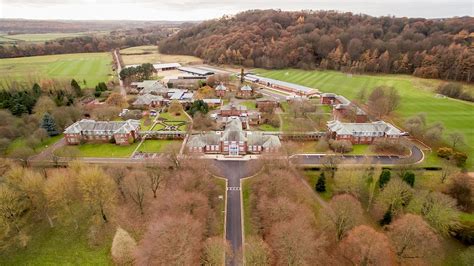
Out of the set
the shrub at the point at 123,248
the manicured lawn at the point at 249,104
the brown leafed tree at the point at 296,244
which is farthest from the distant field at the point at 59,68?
the brown leafed tree at the point at 296,244

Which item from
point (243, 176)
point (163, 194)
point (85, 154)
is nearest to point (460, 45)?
point (243, 176)

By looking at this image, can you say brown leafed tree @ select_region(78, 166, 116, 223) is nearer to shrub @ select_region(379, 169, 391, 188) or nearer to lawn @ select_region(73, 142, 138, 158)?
lawn @ select_region(73, 142, 138, 158)

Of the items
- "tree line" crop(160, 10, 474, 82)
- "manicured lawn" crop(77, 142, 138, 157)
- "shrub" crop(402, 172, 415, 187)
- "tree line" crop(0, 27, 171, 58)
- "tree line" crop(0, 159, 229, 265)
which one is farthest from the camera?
"tree line" crop(0, 27, 171, 58)

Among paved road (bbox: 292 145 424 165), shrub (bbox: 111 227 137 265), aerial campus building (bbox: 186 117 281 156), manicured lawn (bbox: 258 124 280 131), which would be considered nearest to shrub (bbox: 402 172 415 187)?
paved road (bbox: 292 145 424 165)

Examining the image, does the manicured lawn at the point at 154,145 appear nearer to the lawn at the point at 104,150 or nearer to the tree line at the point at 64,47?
the lawn at the point at 104,150

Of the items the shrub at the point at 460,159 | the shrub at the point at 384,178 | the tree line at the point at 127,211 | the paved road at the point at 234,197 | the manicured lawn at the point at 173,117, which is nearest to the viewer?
the tree line at the point at 127,211

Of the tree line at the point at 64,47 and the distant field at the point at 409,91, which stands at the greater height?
the tree line at the point at 64,47

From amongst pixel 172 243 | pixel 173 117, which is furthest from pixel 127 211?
pixel 173 117
